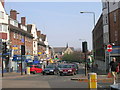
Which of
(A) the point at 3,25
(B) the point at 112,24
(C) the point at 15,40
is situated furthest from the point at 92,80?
(C) the point at 15,40

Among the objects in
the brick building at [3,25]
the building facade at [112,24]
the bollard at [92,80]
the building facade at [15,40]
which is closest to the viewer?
the bollard at [92,80]

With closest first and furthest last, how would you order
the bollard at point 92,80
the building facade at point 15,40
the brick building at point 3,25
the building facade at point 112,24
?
the bollard at point 92,80
the building facade at point 112,24
the brick building at point 3,25
the building facade at point 15,40

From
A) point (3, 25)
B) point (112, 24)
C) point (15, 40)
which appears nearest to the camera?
point (112, 24)

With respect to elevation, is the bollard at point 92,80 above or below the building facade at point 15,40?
below

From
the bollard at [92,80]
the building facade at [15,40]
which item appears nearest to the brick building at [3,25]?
the building facade at [15,40]

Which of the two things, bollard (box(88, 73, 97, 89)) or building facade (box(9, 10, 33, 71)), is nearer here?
bollard (box(88, 73, 97, 89))

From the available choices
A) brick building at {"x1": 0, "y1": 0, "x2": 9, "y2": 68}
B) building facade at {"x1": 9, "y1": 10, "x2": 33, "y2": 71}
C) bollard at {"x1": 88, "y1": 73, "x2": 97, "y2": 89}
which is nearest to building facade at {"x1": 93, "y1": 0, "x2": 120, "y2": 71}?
building facade at {"x1": 9, "y1": 10, "x2": 33, "y2": 71}

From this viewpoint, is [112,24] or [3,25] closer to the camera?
[112,24]

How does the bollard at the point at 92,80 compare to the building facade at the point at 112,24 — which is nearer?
the bollard at the point at 92,80

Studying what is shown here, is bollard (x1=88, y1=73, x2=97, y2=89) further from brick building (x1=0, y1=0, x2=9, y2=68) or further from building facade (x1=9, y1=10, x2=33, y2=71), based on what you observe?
brick building (x1=0, y1=0, x2=9, y2=68)

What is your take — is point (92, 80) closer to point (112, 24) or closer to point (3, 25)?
point (112, 24)

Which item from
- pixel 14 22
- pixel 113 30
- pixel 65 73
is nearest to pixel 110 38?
pixel 113 30

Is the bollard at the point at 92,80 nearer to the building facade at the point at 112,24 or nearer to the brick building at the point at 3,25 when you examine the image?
the building facade at the point at 112,24

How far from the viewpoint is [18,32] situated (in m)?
57.2
